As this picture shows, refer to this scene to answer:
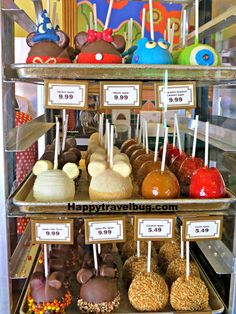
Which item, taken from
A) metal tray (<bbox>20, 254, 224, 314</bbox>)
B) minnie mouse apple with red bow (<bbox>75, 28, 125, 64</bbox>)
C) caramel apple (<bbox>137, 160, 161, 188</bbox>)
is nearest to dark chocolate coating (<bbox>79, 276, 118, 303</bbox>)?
metal tray (<bbox>20, 254, 224, 314</bbox>)

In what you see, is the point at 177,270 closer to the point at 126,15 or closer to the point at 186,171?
the point at 186,171

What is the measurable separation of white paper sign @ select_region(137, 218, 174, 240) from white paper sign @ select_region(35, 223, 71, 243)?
0.59ft

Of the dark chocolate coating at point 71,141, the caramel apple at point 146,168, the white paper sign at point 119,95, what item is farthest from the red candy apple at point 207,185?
the dark chocolate coating at point 71,141

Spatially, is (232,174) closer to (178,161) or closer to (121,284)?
(178,161)

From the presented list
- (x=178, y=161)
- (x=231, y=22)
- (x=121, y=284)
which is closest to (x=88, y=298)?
(x=121, y=284)

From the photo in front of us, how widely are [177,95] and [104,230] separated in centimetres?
38

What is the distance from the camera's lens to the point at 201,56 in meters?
1.09

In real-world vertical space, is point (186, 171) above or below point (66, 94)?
below

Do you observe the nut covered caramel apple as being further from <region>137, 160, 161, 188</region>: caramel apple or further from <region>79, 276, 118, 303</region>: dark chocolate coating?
<region>79, 276, 118, 303</region>: dark chocolate coating

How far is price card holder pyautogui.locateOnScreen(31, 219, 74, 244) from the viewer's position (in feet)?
3.43

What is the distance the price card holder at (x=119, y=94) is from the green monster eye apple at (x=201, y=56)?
0.17m

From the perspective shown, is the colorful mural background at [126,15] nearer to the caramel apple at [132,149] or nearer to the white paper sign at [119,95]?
the caramel apple at [132,149]

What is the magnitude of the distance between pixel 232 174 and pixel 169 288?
38 cm

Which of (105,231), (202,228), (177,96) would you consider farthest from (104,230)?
(177,96)
